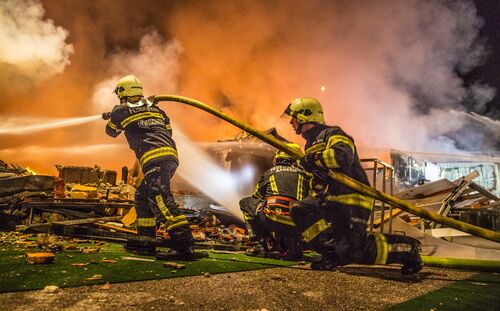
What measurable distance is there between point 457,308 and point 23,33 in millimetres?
13074

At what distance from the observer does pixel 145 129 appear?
4453 mm

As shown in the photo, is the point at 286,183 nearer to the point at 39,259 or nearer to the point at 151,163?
the point at 151,163

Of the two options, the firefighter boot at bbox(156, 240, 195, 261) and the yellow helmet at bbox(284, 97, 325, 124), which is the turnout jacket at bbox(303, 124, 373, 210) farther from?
the firefighter boot at bbox(156, 240, 195, 261)

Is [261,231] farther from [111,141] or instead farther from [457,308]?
[111,141]

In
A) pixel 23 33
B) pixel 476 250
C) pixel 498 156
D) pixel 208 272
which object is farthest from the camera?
pixel 498 156

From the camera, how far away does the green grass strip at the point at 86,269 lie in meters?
2.41

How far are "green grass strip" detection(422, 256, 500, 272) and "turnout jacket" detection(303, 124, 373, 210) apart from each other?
4.47 ft

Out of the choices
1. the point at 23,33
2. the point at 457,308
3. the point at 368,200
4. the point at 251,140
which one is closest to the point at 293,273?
the point at 368,200

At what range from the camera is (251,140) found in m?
12.3

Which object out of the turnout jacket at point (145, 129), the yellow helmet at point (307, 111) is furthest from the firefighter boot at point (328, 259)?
the turnout jacket at point (145, 129)

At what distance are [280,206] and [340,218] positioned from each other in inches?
45.0

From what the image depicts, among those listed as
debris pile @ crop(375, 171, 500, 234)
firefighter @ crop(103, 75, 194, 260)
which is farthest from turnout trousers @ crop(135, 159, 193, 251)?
debris pile @ crop(375, 171, 500, 234)

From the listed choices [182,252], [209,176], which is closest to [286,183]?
[182,252]

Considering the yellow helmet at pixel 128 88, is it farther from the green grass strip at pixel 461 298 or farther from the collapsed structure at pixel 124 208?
the green grass strip at pixel 461 298
